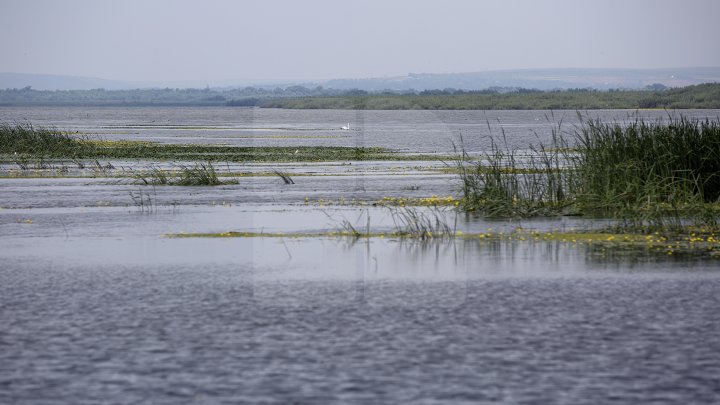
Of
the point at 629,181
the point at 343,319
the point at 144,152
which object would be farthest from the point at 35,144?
the point at 343,319

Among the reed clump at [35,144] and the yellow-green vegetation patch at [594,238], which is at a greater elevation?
the reed clump at [35,144]

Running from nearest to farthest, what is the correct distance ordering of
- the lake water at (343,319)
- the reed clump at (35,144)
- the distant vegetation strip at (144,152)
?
the lake water at (343,319) → the distant vegetation strip at (144,152) → the reed clump at (35,144)

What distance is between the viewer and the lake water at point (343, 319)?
1038cm

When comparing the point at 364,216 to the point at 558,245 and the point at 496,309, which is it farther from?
the point at 496,309

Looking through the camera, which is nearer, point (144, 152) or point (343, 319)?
point (343, 319)

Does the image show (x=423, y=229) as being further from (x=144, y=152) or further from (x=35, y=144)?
(x=35, y=144)

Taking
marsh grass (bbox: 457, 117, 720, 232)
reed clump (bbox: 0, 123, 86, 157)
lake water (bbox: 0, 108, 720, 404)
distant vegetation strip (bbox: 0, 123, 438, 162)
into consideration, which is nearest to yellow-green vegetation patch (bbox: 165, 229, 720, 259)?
lake water (bbox: 0, 108, 720, 404)

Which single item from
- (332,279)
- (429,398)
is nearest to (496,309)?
(332,279)

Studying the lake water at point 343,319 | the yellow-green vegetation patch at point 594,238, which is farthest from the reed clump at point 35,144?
the yellow-green vegetation patch at point 594,238

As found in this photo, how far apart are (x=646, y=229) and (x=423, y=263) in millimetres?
5873

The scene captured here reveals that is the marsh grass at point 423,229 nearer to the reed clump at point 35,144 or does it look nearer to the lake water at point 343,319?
the lake water at point 343,319

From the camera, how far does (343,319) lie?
13523 millimetres

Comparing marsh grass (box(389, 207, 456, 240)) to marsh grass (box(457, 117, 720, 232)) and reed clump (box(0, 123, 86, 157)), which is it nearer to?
marsh grass (box(457, 117, 720, 232))

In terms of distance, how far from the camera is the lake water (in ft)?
34.0
